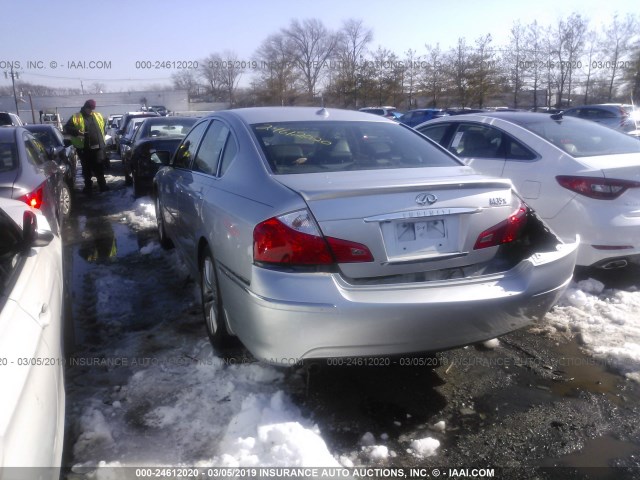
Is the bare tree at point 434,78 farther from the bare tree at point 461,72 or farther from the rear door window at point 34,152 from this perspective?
the rear door window at point 34,152

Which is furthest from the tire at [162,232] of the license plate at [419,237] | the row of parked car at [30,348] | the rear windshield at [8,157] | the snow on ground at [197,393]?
the license plate at [419,237]

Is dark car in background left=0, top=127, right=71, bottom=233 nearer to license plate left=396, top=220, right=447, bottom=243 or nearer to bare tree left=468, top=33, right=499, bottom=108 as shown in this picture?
license plate left=396, top=220, right=447, bottom=243

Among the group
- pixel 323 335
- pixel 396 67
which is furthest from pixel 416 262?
pixel 396 67

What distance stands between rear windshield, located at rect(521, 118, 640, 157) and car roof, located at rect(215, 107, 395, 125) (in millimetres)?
1833

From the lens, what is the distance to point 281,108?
4.27m

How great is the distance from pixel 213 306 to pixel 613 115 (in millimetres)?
19061

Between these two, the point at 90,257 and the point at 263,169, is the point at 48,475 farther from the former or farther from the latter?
the point at 90,257

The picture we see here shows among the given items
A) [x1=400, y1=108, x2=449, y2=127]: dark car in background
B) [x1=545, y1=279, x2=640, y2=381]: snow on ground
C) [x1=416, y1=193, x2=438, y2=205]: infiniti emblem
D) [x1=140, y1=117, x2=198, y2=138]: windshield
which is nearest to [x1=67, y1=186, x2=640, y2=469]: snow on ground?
[x1=545, y1=279, x2=640, y2=381]: snow on ground

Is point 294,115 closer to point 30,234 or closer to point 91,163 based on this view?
point 30,234

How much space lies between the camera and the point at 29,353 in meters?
1.88

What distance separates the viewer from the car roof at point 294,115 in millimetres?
3811

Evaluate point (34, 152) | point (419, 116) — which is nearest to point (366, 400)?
point (34, 152)

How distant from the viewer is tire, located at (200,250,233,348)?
→ 3.40 m

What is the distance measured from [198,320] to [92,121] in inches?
311
